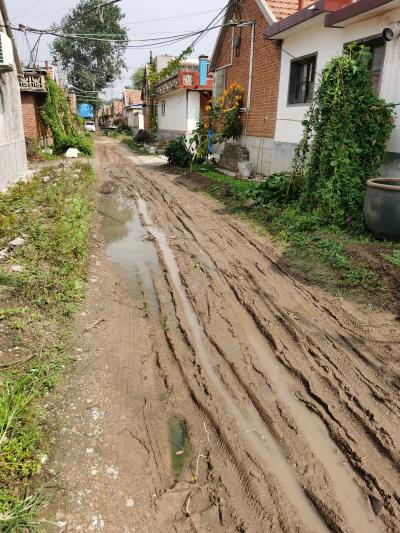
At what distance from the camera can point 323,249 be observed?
7.21 meters

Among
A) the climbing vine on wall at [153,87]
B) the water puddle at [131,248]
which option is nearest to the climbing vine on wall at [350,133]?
the water puddle at [131,248]

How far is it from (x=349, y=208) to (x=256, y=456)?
617cm

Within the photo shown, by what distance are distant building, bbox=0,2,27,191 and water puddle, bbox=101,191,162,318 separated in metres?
2.99

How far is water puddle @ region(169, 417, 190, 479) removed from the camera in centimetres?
308

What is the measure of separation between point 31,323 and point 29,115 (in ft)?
60.8

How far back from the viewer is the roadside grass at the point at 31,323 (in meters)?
2.81

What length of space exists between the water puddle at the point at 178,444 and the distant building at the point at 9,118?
32.7 feet

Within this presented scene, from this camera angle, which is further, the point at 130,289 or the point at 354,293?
the point at 130,289

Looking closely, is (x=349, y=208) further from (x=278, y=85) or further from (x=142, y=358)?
(x=278, y=85)

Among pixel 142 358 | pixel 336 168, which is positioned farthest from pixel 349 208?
pixel 142 358

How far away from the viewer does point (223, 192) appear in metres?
12.4

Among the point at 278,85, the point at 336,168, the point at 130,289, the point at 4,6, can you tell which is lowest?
the point at 130,289

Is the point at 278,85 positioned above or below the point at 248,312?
above

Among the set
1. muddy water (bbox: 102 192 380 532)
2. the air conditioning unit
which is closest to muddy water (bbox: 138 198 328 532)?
muddy water (bbox: 102 192 380 532)
